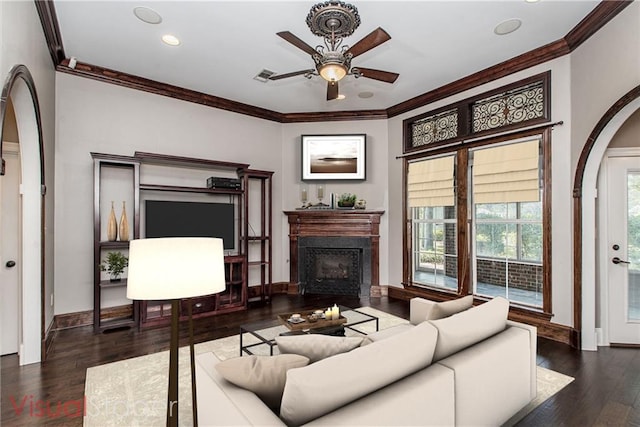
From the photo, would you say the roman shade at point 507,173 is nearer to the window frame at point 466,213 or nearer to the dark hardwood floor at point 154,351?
the window frame at point 466,213

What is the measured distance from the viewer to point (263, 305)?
5.25 metres

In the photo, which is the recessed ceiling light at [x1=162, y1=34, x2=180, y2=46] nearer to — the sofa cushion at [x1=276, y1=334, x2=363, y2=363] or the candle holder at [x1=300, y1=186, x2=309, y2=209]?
the candle holder at [x1=300, y1=186, x2=309, y2=209]

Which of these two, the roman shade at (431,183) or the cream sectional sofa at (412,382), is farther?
the roman shade at (431,183)

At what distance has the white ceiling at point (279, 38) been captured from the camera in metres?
3.12

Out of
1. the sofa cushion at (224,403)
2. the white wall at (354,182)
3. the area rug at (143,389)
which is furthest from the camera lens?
the white wall at (354,182)

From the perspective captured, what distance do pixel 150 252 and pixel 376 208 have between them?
485 centimetres

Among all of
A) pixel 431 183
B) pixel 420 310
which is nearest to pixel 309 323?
pixel 420 310

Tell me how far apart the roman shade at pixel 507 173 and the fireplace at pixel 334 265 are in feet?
7.08

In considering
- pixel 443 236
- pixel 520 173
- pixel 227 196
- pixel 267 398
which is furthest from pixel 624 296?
pixel 227 196

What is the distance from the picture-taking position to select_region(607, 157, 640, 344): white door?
3547mm

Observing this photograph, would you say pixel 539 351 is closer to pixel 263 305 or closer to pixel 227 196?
pixel 263 305

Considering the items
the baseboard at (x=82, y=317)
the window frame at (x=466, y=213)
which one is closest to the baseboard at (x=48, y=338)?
the baseboard at (x=82, y=317)

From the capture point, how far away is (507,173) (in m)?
4.23

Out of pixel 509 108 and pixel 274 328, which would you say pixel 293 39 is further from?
pixel 509 108
